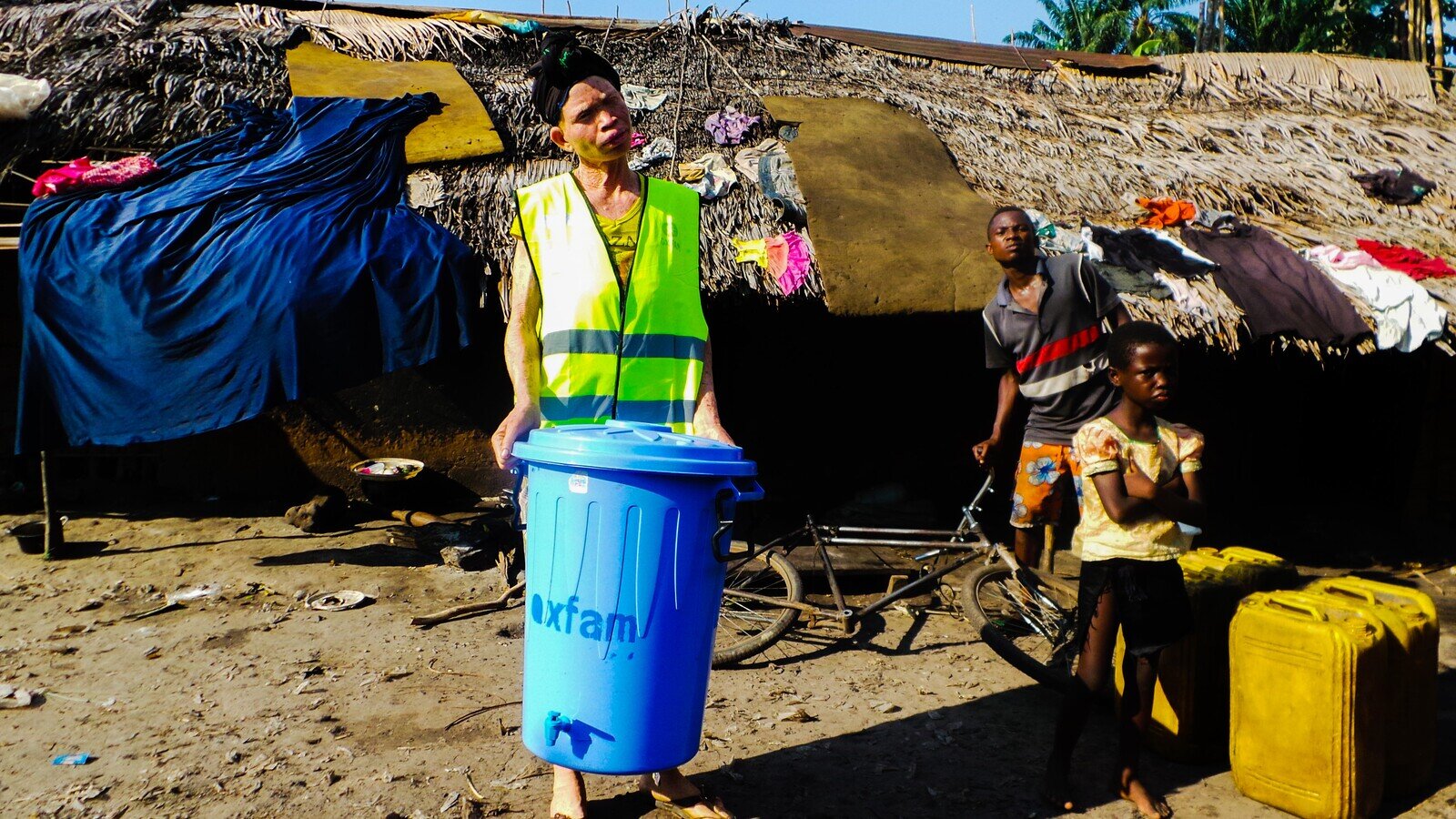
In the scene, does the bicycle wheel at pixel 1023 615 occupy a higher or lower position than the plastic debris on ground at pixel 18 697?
higher

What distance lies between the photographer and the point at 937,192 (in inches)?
285

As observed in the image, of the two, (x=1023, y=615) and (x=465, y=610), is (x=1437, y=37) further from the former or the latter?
(x=465, y=610)

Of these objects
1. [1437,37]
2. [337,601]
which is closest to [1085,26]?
[1437,37]

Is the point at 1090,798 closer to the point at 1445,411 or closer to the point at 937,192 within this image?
the point at 937,192

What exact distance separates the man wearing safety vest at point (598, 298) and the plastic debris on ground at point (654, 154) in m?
3.88

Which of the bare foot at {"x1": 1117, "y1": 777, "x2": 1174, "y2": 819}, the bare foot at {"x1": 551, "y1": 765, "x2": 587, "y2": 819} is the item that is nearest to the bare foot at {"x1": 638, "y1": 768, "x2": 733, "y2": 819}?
the bare foot at {"x1": 551, "y1": 765, "x2": 587, "y2": 819}

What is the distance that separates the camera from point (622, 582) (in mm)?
2588

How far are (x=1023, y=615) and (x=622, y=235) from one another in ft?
9.82

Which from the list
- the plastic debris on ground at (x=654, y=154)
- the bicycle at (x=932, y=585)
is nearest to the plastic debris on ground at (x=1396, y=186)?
the bicycle at (x=932, y=585)

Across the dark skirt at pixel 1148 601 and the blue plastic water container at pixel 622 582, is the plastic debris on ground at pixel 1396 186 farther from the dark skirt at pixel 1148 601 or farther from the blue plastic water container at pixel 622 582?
the blue plastic water container at pixel 622 582

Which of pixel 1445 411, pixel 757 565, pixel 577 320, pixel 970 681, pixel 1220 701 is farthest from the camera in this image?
pixel 1445 411

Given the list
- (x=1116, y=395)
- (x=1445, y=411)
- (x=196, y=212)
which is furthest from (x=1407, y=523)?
(x=196, y=212)

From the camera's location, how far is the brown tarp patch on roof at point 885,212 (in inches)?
247

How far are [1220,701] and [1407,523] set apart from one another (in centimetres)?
542
